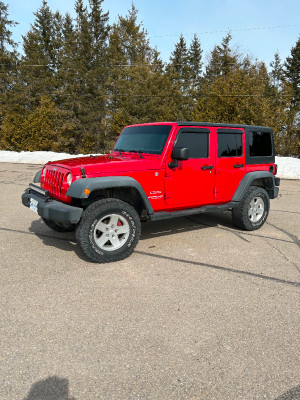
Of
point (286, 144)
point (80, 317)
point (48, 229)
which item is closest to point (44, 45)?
point (286, 144)

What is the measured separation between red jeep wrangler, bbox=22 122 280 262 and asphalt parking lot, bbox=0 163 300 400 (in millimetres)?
538

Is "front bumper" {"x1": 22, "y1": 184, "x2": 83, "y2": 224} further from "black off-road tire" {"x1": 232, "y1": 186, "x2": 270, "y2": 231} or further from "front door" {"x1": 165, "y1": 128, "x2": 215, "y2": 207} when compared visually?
"black off-road tire" {"x1": 232, "y1": 186, "x2": 270, "y2": 231}

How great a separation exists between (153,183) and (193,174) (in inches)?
30.5

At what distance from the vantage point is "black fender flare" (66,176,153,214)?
385 centimetres

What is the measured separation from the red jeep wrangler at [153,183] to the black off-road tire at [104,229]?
1cm

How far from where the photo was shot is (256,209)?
593cm

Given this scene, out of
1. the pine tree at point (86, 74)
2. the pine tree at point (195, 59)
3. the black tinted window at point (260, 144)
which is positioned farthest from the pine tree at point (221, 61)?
the black tinted window at point (260, 144)

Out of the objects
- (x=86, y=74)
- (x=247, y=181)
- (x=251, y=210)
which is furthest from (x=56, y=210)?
(x=86, y=74)

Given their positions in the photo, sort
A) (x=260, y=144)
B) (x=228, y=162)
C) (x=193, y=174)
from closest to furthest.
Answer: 1. (x=193, y=174)
2. (x=228, y=162)
3. (x=260, y=144)

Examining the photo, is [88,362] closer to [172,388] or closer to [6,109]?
[172,388]

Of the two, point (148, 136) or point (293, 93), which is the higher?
point (293, 93)

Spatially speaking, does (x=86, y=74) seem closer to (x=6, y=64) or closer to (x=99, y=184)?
(x=6, y=64)

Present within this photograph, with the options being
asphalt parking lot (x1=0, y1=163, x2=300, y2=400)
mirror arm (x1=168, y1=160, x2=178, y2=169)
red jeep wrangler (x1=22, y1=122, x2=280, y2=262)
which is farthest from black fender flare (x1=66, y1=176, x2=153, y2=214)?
asphalt parking lot (x1=0, y1=163, x2=300, y2=400)

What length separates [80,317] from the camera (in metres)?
2.89
